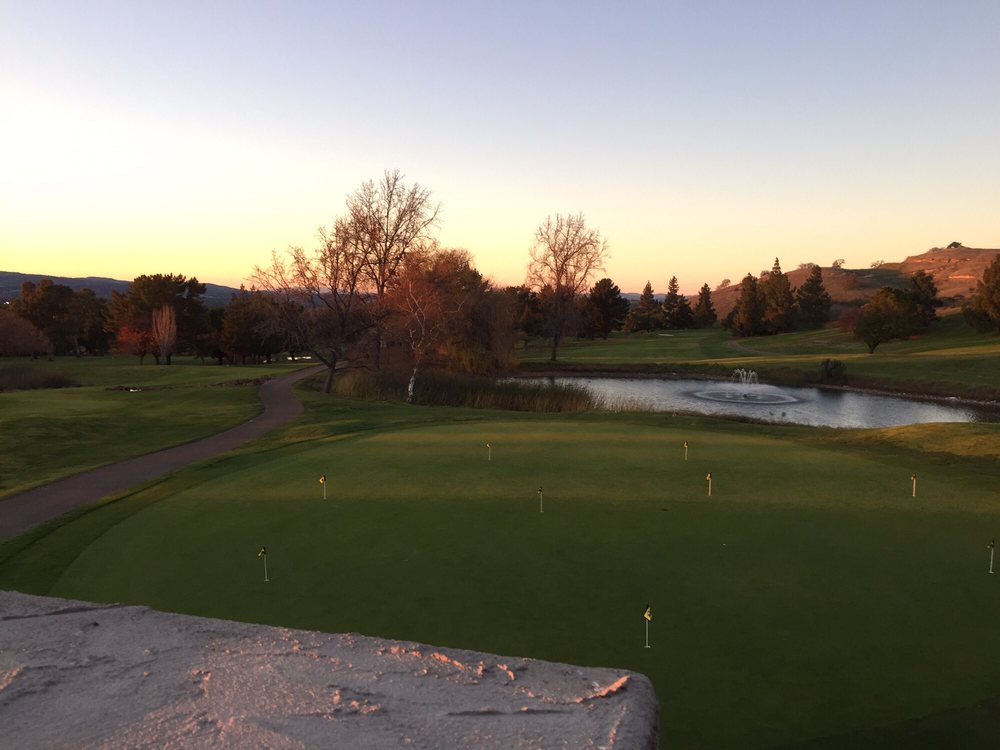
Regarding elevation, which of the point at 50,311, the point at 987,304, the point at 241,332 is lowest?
the point at 241,332

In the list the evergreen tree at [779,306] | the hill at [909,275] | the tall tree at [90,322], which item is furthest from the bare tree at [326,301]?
the hill at [909,275]

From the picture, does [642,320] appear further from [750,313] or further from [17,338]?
[17,338]

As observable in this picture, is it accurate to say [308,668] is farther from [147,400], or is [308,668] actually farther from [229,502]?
[147,400]

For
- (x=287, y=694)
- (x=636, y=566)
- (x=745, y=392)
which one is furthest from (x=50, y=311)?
(x=287, y=694)

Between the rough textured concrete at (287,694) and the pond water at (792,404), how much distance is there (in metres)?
28.3

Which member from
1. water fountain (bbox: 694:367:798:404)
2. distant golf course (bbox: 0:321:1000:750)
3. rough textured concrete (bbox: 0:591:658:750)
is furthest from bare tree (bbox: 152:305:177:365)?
rough textured concrete (bbox: 0:591:658:750)

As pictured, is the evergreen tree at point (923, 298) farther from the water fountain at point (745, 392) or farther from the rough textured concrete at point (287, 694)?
the rough textured concrete at point (287, 694)

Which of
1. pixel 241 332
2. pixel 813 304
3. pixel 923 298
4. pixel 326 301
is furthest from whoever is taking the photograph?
pixel 813 304

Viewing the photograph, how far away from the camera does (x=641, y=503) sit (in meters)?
10.1

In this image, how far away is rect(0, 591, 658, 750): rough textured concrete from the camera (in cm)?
303

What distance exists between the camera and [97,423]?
2161cm

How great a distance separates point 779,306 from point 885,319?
25.7m

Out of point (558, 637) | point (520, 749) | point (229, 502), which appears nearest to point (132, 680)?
point (520, 749)

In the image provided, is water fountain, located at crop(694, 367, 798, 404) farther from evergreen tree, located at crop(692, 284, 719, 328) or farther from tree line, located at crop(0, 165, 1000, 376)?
evergreen tree, located at crop(692, 284, 719, 328)
